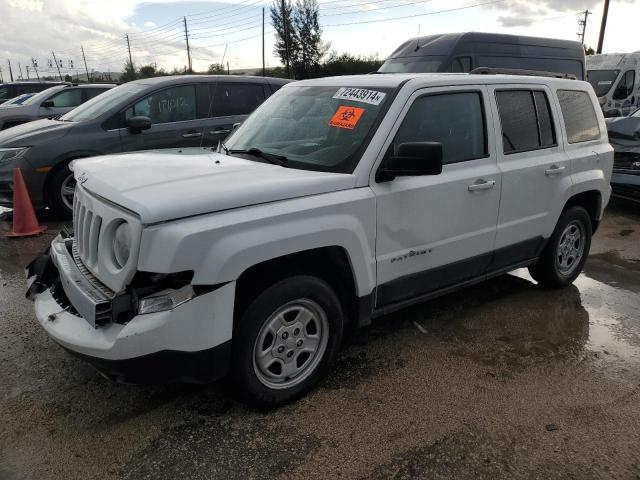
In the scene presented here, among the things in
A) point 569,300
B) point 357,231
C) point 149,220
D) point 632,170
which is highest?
point 149,220

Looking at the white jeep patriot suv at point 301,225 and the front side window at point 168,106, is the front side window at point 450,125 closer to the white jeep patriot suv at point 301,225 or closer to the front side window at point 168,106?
the white jeep patriot suv at point 301,225

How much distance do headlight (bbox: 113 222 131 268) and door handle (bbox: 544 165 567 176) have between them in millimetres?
3212

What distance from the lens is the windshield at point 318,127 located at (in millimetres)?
3213

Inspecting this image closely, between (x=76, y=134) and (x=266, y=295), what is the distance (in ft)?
16.9

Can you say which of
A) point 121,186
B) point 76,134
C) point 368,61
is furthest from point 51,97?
point 368,61

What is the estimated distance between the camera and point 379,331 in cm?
399

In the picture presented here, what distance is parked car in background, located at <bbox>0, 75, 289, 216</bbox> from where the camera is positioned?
655 cm

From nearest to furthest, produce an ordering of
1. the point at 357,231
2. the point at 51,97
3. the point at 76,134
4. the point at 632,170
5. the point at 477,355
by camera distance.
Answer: the point at 357,231 → the point at 477,355 → the point at 76,134 → the point at 632,170 → the point at 51,97

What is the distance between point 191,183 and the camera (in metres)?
2.76

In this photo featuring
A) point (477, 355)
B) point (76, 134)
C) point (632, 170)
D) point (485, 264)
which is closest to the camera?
point (477, 355)

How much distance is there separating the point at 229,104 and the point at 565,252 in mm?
4993

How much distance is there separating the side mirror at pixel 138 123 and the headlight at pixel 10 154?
127 centimetres

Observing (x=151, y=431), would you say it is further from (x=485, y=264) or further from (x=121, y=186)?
(x=485, y=264)

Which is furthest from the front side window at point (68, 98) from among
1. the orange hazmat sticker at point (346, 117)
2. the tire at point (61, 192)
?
the orange hazmat sticker at point (346, 117)
